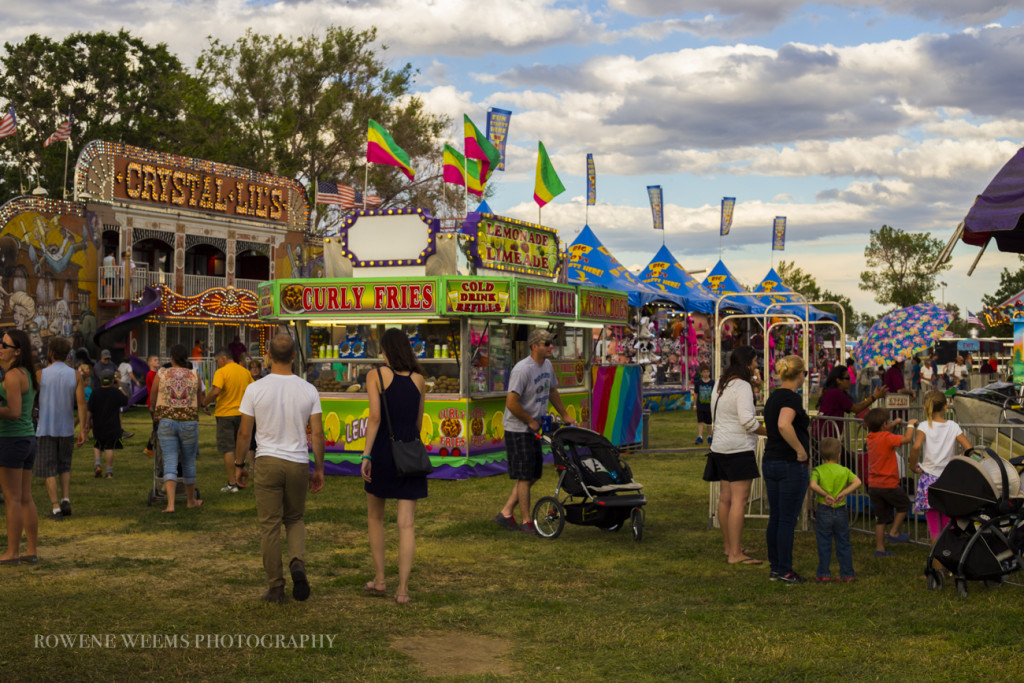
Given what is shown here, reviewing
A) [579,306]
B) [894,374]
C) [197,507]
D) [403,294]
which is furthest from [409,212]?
[894,374]

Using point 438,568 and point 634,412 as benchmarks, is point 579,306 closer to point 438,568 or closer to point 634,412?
point 634,412

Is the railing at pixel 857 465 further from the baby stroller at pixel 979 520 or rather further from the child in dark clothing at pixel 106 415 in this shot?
the child in dark clothing at pixel 106 415

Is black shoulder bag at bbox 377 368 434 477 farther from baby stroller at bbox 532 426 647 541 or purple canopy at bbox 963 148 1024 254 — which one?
purple canopy at bbox 963 148 1024 254

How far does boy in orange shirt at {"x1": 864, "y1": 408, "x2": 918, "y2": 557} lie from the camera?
822 centimetres

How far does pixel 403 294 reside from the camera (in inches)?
539

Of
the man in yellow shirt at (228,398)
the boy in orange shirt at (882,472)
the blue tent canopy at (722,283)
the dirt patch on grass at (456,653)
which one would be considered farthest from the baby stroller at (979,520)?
the blue tent canopy at (722,283)

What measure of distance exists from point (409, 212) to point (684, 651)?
10.1 metres

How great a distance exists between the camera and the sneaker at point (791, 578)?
23.8 ft

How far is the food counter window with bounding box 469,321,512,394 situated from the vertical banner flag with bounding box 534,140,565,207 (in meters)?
2.61

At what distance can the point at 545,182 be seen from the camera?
16.3 metres

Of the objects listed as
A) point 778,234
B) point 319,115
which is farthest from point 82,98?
point 778,234

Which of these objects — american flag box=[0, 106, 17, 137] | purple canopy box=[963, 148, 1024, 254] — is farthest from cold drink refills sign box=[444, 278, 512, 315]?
american flag box=[0, 106, 17, 137]

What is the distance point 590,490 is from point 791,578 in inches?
89.0

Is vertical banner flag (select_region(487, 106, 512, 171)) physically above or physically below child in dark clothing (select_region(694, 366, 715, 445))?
above
